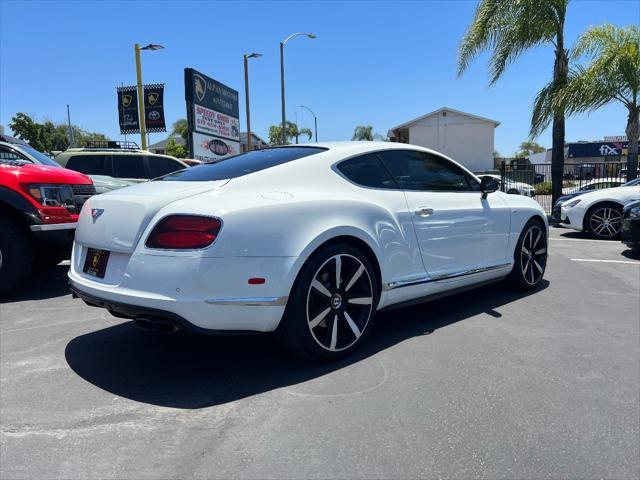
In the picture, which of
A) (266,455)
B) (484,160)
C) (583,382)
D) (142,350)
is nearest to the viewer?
(266,455)

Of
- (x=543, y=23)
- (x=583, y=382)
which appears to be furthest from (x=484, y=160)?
(x=583, y=382)

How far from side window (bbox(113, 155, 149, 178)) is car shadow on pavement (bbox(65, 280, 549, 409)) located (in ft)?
22.7

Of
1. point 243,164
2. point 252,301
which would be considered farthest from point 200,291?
point 243,164

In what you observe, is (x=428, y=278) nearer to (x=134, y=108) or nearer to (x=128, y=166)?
(x=128, y=166)

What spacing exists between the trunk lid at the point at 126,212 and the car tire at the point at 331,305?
0.87 meters

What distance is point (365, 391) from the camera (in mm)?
3133

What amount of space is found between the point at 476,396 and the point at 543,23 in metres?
14.7

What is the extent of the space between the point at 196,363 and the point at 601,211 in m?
9.40

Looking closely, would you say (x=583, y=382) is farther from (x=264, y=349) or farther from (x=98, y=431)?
(x=98, y=431)

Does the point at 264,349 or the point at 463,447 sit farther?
the point at 264,349

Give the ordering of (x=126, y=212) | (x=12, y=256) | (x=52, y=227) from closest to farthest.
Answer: (x=126, y=212) → (x=12, y=256) → (x=52, y=227)

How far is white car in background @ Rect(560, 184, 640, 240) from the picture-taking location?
9.98m

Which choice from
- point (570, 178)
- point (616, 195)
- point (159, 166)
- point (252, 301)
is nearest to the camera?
point (252, 301)

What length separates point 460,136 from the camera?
4616 centimetres
